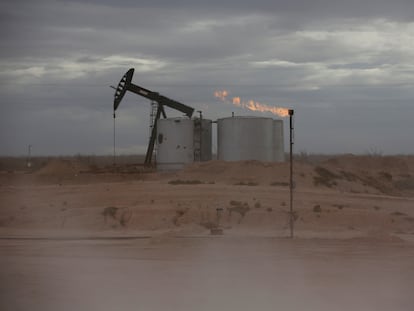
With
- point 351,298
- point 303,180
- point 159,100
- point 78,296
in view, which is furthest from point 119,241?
point 159,100

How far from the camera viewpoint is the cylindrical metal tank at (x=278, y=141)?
169ft

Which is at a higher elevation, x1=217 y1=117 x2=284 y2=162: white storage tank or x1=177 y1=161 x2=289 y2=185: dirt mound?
x1=217 y1=117 x2=284 y2=162: white storage tank

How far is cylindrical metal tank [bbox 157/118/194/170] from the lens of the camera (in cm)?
5181

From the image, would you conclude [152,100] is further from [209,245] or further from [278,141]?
[209,245]

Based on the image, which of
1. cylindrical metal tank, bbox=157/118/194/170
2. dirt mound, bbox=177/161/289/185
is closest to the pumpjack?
cylindrical metal tank, bbox=157/118/194/170

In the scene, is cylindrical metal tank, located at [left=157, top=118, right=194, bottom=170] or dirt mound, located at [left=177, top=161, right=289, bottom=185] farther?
cylindrical metal tank, located at [left=157, top=118, right=194, bottom=170]

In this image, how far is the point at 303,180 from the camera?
147ft

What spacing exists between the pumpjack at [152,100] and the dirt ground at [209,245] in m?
8.35

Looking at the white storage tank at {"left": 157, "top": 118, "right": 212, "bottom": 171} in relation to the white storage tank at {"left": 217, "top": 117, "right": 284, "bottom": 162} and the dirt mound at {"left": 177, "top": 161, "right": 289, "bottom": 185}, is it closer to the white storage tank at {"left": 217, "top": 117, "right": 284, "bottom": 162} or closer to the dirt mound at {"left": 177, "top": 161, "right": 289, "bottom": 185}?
the white storage tank at {"left": 217, "top": 117, "right": 284, "bottom": 162}

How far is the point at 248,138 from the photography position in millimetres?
50188

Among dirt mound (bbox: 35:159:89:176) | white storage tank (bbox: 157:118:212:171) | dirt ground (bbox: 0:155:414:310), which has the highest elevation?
white storage tank (bbox: 157:118:212:171)

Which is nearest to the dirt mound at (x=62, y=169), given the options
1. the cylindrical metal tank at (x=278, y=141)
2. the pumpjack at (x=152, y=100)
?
the pumpjack at (x=152, y=100)

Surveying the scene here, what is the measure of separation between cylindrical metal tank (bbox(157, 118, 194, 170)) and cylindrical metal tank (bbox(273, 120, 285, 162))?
19.1 feet

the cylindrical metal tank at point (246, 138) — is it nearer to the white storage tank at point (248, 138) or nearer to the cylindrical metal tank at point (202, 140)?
the white storage tank at point (248, 138)
